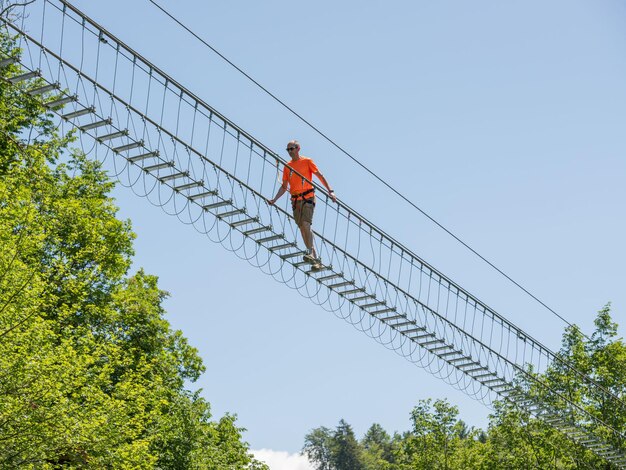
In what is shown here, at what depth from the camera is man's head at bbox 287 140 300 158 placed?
1712 cm

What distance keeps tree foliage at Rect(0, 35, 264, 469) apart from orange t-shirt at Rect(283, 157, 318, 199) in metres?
9.14

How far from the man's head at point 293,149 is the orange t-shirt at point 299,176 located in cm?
11

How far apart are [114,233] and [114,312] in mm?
2509

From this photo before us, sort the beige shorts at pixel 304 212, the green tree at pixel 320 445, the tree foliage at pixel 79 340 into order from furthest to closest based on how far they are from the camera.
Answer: the green tree at pixel 320 445 < the tree foliage at pixel 79 340 < the beige shorts at pixel 304 212

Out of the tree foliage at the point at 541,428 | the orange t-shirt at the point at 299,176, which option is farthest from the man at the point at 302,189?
the tree foliage at the point at 541,428

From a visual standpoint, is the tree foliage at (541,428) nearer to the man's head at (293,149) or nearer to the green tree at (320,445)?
the man's head at (293,149)

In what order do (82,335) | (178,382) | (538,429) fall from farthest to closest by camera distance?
(538,429), (178,382), (82,335)

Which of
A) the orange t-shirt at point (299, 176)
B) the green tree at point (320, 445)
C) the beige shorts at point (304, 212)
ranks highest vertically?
the green tree at point (320, 445)

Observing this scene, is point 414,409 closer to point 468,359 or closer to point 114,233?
point 114,233

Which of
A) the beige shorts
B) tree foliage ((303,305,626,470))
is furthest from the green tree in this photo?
the beige shorts

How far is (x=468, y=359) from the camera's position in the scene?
19391 millimetres

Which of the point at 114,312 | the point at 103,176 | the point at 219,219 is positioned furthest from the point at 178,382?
the point at 219,219

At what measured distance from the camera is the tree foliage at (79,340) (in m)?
24.2

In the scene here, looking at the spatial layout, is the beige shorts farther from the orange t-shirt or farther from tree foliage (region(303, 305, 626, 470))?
tree foliage (region(303, 305, 626, 470))
